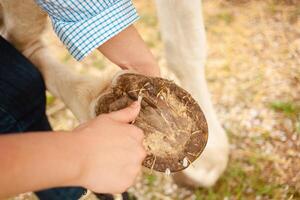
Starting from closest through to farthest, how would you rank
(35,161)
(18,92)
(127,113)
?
(35,161), (127,113), (18,92)

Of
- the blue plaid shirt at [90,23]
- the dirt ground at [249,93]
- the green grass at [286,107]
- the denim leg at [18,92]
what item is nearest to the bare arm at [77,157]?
the blue plaid shirt at [90,23]

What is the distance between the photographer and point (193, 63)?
119cm

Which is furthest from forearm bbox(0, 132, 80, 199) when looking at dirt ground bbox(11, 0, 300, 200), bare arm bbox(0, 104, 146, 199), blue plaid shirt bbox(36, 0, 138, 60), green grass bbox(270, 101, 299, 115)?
green grass bbox(270, 101, 299, 115)

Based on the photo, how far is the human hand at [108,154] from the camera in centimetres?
66

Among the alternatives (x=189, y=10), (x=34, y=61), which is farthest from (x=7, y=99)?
(x=189, y=10)

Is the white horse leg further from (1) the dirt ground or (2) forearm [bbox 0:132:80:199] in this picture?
(2) forearm [bbox 0:132:80:199]

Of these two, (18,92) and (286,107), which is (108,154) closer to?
(18,92)

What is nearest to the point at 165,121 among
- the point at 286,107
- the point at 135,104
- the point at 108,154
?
the point at 135,104

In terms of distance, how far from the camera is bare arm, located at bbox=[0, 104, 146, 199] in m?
0.60

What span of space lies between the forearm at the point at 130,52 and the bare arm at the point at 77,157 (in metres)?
0.21

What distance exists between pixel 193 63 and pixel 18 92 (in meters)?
0.41

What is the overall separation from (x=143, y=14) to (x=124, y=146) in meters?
1.17

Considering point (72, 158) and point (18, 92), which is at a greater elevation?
point (72, 158)

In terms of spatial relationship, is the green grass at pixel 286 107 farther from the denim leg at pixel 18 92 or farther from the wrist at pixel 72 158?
the wrist at pixel 72 158
